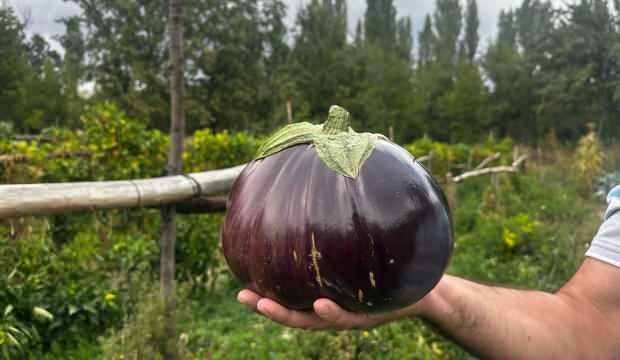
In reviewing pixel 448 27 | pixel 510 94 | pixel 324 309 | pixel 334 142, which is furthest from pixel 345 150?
pixel 448 27

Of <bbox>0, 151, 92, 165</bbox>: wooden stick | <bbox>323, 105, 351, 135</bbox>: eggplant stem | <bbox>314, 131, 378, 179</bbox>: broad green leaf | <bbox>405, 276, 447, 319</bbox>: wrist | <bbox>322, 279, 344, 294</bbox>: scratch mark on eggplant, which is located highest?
<bbox>323, 105, 351, 135</bbox>: eggplant stem

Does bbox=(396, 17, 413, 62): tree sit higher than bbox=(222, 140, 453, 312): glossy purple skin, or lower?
higher

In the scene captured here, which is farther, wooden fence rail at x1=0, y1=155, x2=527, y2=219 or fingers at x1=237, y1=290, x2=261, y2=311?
wooden fence rail at x1=0, y1=155, x2=527, y2=219

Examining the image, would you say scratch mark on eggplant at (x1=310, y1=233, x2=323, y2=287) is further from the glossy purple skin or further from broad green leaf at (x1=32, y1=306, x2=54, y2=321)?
broad green leaf at (x1=32, y1=306, x2=54, y2=321)

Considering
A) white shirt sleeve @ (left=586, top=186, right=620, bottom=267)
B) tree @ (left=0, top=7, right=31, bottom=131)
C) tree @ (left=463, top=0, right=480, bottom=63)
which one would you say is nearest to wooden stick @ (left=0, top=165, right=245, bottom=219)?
white shirt sleeve @ (left=586, top=186, right=620, bottom=267)

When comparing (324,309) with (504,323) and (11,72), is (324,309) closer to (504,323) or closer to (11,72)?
(504,323)

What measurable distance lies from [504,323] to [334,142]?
767 millimetres

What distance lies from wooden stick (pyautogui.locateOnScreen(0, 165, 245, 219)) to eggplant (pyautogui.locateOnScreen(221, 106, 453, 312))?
41.0 inches

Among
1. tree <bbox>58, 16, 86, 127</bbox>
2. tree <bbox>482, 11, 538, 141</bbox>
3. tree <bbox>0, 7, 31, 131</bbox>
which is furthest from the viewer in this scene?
tree <bbox>482, 11, 538, 141</bbox>

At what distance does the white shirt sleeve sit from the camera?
48.1 inches

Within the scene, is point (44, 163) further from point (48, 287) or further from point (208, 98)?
point (208, 98)

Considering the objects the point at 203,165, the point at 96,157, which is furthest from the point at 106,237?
the point at 203,165

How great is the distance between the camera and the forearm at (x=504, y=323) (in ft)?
3.98

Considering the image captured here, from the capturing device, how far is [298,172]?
2.73ft
